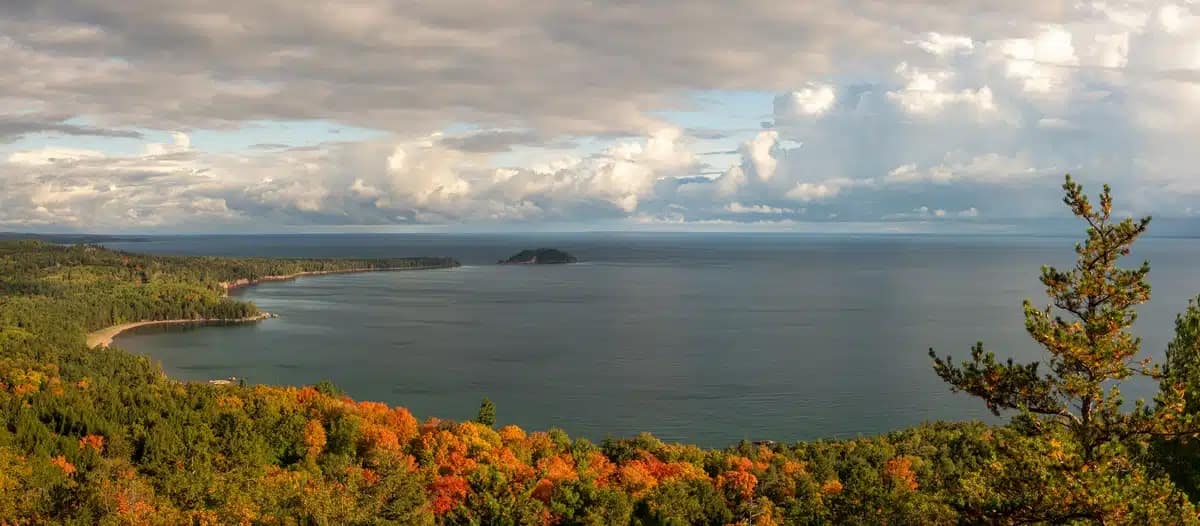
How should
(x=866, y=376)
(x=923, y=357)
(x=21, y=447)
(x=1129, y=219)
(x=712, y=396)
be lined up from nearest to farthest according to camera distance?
(x=1129, y=219) → (x=21, y=447) → (x=712, y=396) → (x=866, y=376) → (x=923, y=357)

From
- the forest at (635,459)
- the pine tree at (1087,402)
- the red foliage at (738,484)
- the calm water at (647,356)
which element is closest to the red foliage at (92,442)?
the forest at (635,459)

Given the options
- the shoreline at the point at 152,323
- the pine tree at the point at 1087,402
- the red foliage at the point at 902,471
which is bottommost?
the shoreline at the point at 152,323

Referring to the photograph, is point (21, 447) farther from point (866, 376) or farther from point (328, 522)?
point (866, 376)

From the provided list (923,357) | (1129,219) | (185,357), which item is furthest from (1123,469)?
(185,357)

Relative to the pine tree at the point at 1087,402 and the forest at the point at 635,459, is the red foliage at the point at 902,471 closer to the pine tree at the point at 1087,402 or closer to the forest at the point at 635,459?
the forest at the point at 635,459

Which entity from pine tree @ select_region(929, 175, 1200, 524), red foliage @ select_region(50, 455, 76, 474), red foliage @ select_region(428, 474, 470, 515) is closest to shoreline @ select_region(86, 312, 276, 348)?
red foliage @ select_region(50, 455, 76, 474)

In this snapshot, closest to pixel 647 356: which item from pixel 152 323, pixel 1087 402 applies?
→ pixel 1087 402

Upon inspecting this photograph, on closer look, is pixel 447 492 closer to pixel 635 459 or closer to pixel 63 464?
pixel 635 459

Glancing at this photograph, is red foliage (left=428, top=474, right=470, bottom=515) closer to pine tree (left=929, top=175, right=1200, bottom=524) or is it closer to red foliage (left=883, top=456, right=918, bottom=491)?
red foliage (left=883, top=456, right=918, bottom=491)

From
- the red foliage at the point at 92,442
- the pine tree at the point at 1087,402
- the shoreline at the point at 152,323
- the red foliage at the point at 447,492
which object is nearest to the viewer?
the pine tree at the point at 1087,402
